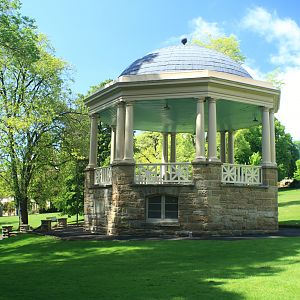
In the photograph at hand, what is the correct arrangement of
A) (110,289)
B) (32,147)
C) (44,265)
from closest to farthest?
1. (110,289)
2. (44,265)
3. (32,147)

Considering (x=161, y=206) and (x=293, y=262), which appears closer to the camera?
(x=293, y=262)

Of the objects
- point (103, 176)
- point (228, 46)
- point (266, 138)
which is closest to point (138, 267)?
point (103, 176)

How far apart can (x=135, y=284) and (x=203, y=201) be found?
8127 mm

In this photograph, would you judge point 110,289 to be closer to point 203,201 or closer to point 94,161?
point 203,201

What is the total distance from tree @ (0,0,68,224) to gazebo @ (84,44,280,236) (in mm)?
8083

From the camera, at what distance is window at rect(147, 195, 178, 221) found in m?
15.8

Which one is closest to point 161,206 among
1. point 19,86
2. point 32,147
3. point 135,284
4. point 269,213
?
point 269,213

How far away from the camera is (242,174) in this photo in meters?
16.5

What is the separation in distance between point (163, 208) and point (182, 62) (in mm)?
6286

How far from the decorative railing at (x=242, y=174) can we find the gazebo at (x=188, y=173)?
39 millimetres

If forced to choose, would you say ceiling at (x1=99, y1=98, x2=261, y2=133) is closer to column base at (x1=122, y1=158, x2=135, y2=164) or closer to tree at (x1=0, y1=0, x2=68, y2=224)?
column base at (x1=122, y1=158, x2=135, y2=164)

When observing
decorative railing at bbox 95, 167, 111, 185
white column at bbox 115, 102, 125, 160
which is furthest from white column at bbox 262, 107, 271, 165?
decorative railing at bbox 95, 167, 111, 185

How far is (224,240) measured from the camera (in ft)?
43.6

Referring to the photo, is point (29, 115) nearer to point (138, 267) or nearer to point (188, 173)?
point (188, 173)
